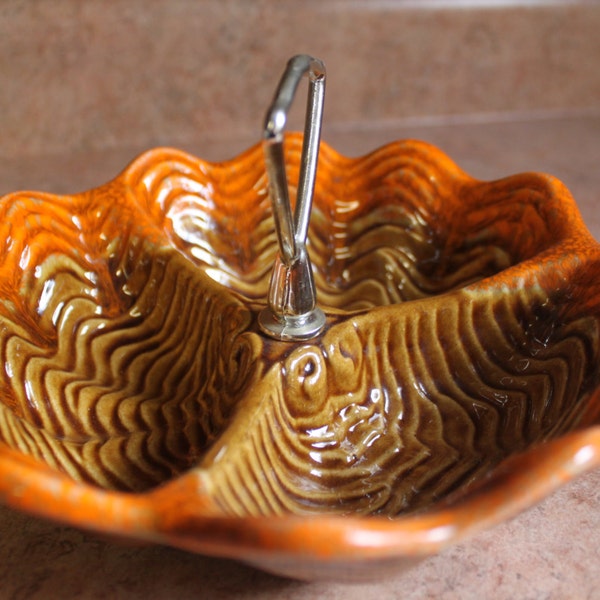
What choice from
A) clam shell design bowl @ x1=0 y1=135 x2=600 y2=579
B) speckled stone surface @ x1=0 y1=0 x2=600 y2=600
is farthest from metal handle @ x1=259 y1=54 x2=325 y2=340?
speckled stone surface @ x1=0 y1=0 x2=600 y2=600

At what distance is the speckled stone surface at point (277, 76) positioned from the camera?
1.14m

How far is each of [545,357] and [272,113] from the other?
0.99 ft

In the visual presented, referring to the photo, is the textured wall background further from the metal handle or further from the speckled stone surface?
the metal handle

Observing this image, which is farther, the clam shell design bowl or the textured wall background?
the textured wall background

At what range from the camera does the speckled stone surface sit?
44.7 inches

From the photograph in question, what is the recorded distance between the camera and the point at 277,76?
1236 millimetres

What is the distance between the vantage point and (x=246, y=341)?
2.11 ft

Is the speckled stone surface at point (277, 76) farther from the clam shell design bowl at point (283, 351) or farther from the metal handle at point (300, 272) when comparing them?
the metal handle at point (300, 272)

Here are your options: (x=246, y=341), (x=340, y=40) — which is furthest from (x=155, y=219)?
(x=340, y=40)

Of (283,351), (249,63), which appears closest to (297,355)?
(283,351)

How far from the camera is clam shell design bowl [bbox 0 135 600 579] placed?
566 mm

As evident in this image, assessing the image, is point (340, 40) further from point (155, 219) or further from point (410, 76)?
point (155, 219)

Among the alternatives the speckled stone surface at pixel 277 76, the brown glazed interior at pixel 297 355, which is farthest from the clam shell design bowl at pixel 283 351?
the speckled stone surface at pixel 277 76

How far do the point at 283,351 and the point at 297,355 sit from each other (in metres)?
0.01
